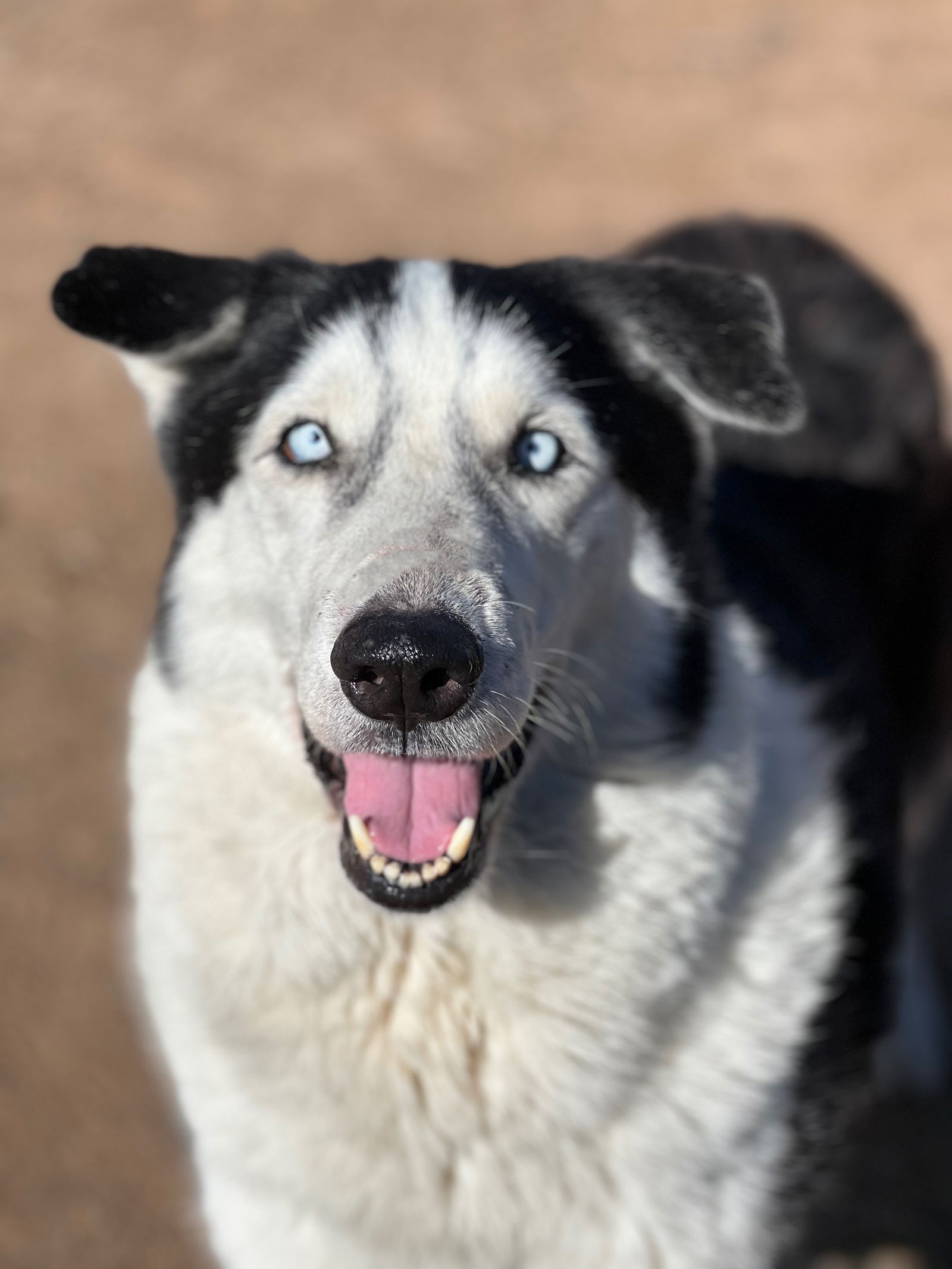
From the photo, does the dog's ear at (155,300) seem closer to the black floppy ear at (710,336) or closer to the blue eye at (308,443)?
the blue eye at (308,443)

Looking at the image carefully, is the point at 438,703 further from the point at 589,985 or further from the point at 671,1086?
the point at 671,1086

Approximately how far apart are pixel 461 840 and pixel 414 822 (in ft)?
0.31

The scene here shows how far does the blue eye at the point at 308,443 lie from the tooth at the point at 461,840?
0.69 meters

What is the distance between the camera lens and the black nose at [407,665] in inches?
71.9

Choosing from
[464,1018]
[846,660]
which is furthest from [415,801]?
[846,660]

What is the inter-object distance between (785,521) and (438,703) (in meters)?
1.88

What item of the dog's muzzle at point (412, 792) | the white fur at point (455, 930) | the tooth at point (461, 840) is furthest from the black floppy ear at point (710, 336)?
the tooth at point (461, 840)

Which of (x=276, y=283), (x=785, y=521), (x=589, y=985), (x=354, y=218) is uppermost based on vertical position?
(x=354, y=218)

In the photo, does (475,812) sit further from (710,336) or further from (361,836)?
(710,336)

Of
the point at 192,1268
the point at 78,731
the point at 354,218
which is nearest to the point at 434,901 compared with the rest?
the point at 192,1268

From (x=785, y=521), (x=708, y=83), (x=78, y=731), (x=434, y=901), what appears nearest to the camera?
(x=434, y=901)

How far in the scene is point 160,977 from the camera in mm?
2537

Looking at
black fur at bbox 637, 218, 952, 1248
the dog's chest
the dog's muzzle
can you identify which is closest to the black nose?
the dog's muzzle

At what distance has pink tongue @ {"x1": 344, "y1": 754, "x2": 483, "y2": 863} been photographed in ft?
6.99
